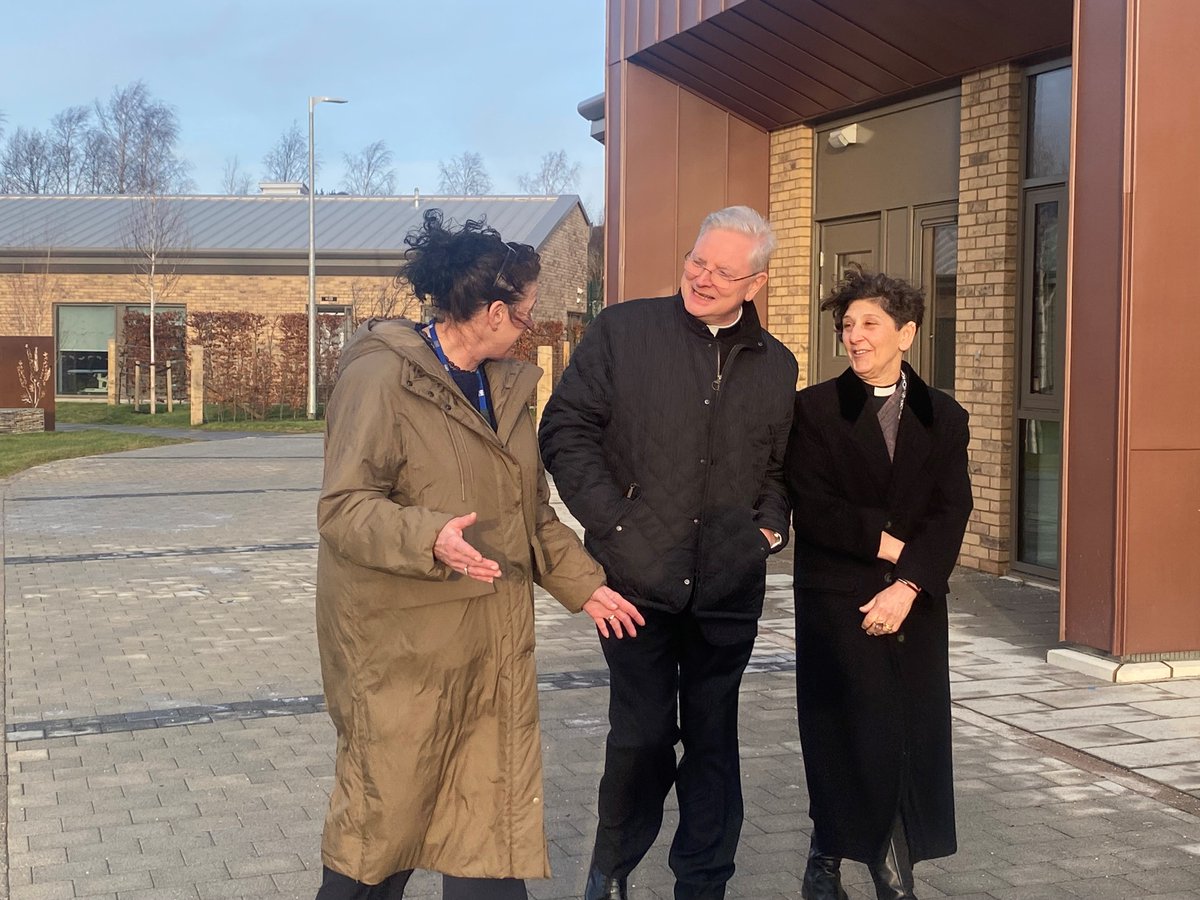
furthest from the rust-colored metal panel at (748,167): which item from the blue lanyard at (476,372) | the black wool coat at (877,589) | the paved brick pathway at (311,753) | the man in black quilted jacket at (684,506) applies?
the blue lanyard at (476,372)

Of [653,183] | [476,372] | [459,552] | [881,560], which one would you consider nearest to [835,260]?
[653,183]

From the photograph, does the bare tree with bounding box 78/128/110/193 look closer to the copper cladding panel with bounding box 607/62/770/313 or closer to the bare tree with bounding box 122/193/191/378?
the bare tree with bounding box 122/193/191/378

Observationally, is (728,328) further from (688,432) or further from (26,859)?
(26,859)

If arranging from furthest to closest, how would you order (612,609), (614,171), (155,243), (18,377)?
(155,243) < (18,377) < (614,171) < (612,609)

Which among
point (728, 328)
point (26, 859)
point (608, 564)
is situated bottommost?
point (26, 859)

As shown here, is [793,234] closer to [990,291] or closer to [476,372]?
[990,291]

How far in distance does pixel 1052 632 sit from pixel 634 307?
4924mm

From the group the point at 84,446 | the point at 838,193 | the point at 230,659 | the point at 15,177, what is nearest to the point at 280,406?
the point at 84,446

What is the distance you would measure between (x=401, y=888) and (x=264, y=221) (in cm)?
4098

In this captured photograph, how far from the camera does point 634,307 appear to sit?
4.08m

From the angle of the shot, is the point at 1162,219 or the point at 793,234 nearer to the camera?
the point at 1162,219

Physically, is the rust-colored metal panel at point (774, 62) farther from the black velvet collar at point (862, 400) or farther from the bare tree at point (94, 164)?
the bare tree at point (94, 164)

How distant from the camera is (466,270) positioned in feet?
10.8

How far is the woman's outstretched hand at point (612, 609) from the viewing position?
364 centimetres
